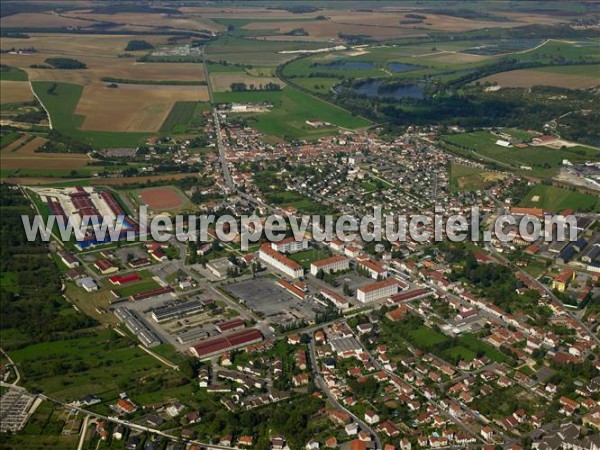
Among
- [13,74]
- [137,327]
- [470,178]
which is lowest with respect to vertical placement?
[137,327]

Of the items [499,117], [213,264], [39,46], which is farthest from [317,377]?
[39,46]

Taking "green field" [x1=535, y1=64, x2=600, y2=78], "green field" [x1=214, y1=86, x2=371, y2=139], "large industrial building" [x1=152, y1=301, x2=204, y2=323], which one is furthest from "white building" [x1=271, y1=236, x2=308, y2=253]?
"green field" [x1=535, y1=64, x2=600, y2=78]

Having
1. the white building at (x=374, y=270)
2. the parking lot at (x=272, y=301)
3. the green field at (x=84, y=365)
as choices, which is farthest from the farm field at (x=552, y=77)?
the green field at (x=84, y=365)

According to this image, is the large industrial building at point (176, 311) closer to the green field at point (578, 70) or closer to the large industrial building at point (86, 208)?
the large industrial building at point (86, 208)

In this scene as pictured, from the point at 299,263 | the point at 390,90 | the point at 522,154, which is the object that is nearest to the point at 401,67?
the point at 390,90

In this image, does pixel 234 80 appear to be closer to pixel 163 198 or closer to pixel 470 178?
pixel 163 198

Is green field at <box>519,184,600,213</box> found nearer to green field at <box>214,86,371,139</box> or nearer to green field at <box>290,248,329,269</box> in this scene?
green field at <box>290,248,329,269</box>
